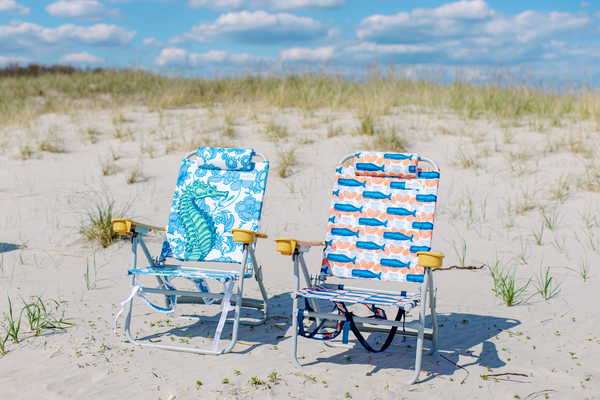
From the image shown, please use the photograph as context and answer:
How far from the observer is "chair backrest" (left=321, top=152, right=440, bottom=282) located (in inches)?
134

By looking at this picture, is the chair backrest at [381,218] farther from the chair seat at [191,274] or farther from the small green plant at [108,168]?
the small green plant at [108,168]

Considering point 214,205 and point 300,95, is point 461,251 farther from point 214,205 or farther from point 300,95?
point 300,95

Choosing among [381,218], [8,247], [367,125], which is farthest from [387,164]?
[367,125]

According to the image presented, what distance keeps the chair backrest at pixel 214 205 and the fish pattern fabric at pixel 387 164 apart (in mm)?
695

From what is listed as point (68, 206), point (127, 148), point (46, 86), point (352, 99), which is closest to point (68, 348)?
point (68, 206)

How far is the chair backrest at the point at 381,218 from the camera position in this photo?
11.2 feet

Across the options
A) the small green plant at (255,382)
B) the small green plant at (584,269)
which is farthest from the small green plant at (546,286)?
the small green plant at (255,382)

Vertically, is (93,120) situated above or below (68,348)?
above

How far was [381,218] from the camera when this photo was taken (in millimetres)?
3545

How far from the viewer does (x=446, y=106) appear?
9727 mm

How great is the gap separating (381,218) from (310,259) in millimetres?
1916

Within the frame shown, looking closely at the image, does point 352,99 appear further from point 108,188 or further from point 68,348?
point 68,348

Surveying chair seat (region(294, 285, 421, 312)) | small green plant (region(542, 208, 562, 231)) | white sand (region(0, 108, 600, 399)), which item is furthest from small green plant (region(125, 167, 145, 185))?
small green plant (region(542, 208, 562, 231))

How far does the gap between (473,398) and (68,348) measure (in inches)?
92.2
